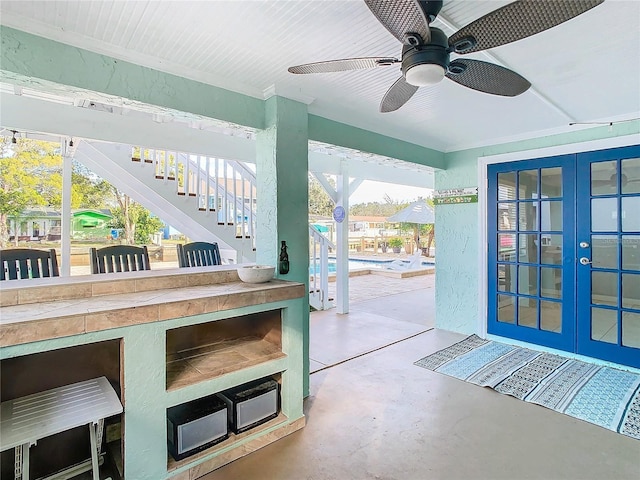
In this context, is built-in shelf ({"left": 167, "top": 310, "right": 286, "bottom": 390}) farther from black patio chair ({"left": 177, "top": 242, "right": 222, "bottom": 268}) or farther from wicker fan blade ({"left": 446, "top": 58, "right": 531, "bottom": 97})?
wicker fan blade ({"left": 446, "top": 58, "right": 531, "bottom": 97})

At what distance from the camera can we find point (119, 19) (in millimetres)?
1712

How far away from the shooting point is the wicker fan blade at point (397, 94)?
1836mm

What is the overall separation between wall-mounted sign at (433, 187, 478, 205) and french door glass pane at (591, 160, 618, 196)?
1120 mm

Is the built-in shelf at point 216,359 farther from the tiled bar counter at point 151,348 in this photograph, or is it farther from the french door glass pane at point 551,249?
the french door glass pane at point 551,249

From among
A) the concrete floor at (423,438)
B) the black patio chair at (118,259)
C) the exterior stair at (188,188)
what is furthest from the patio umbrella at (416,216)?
the black patio chair at (118,259)

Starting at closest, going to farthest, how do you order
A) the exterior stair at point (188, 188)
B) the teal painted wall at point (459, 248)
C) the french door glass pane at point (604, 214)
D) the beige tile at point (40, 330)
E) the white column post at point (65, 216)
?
the beige tile at point (40, 330) < the french door glass pane at point (604, 214) < the white column post at point (65, 216) < the teal painted wall at point (459, 248) < the exterior stair at point (188, 188)

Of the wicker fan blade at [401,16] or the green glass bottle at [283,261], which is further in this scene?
the green glass bottle at [283,261]

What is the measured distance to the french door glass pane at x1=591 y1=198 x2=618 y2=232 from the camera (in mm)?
3263

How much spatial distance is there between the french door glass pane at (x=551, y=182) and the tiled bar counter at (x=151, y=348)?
299 centimetres

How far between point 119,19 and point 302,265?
185 cm

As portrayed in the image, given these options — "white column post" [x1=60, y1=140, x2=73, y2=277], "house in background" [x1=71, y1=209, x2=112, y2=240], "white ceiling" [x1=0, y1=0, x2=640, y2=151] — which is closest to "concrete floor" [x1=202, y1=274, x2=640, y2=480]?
"white ceiling" [x1=0, y1=0, x2=640, y2=151]

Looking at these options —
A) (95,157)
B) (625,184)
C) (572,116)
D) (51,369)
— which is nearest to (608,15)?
(572,116)

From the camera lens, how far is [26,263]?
2.59 m

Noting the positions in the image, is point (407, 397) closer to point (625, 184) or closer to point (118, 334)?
point (118, 334)
